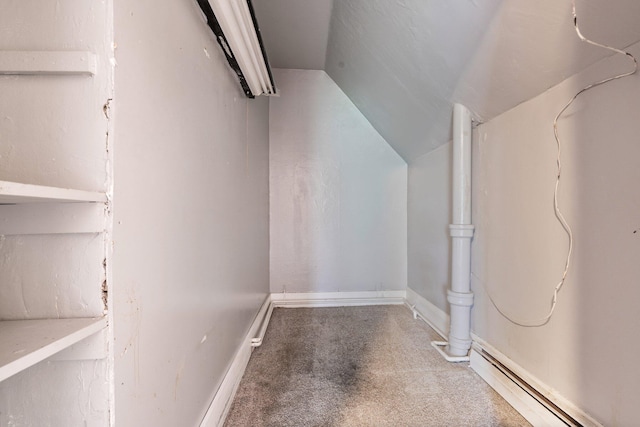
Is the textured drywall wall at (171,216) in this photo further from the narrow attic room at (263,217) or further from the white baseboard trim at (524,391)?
the white baseboard trim at (524,391)

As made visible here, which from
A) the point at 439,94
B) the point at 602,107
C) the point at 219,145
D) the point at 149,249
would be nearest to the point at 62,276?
the point at 149,249

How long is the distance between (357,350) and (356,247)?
101cm

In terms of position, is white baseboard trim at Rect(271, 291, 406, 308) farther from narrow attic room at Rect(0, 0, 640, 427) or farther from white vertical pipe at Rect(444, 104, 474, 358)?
white vertical pipe at Rect(444, 104, 474, 358)

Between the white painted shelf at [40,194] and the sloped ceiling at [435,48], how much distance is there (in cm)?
125

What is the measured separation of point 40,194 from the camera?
367mm

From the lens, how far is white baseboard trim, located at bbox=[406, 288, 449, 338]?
1710mm

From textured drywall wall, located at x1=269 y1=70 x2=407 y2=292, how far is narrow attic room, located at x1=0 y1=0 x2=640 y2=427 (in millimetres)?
302

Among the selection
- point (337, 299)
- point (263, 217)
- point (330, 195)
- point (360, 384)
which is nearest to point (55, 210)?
point (360, 384)

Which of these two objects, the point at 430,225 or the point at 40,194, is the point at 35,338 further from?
the point at 430,225

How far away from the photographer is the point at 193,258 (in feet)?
2.77

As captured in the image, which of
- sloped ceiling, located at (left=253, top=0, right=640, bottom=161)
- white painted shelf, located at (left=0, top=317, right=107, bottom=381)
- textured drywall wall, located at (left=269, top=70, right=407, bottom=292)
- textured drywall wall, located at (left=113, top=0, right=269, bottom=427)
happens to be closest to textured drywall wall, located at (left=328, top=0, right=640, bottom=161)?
sloped ceiling, located at (left=253, top=0, right=640, bottom=161)

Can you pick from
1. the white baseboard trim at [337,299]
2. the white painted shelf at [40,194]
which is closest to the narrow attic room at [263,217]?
the white painted shelf at [40,194]

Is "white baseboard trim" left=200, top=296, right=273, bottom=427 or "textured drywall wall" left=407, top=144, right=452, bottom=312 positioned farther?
"textured drywall wall" left=407, top=144, right=452, bottom=312

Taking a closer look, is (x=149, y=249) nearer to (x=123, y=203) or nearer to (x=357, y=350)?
(x=123, y=203)
